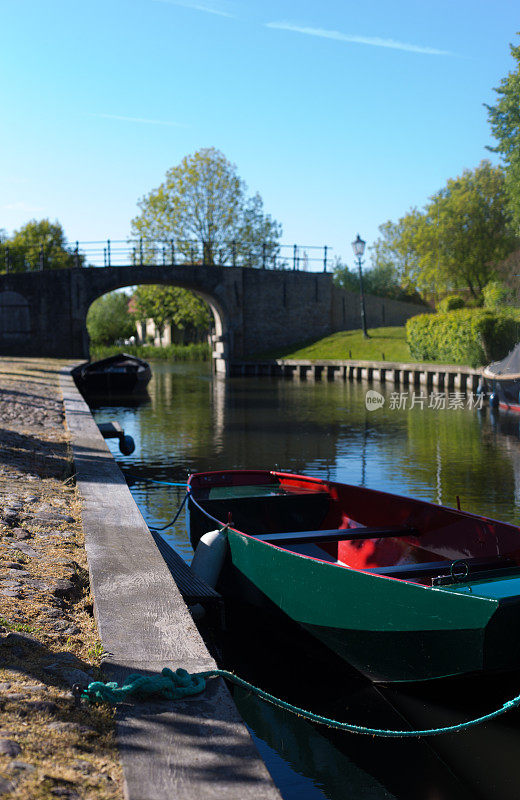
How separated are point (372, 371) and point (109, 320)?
132ft

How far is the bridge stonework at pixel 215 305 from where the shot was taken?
1495 inches

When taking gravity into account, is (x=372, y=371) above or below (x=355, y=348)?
below

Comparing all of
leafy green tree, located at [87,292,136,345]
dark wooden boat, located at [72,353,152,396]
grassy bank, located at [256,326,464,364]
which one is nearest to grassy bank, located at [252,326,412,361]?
grassy bank, located at [256,326,464,364]

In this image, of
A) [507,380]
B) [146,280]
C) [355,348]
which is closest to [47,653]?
[507,380]

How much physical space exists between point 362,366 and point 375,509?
2662 centimetres

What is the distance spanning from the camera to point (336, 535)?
18.5ft

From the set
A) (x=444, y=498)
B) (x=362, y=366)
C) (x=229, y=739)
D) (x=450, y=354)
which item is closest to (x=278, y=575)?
(x=229, y=739)

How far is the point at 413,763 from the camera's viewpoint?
12.8 ft

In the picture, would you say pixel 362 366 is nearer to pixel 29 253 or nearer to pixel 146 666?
pixel 146 666

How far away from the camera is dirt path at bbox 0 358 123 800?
2.49 m

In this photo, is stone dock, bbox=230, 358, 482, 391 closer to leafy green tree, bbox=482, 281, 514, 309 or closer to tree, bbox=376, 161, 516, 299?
leafy green tree, bbox=482, 281, 514, 309

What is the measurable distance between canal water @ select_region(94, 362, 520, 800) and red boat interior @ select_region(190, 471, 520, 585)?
706 mm

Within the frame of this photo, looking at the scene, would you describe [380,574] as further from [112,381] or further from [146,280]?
[146,280]

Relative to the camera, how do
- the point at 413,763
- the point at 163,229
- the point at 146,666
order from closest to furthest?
the point at 146,666, the point at 413,763, the point at 163,229
